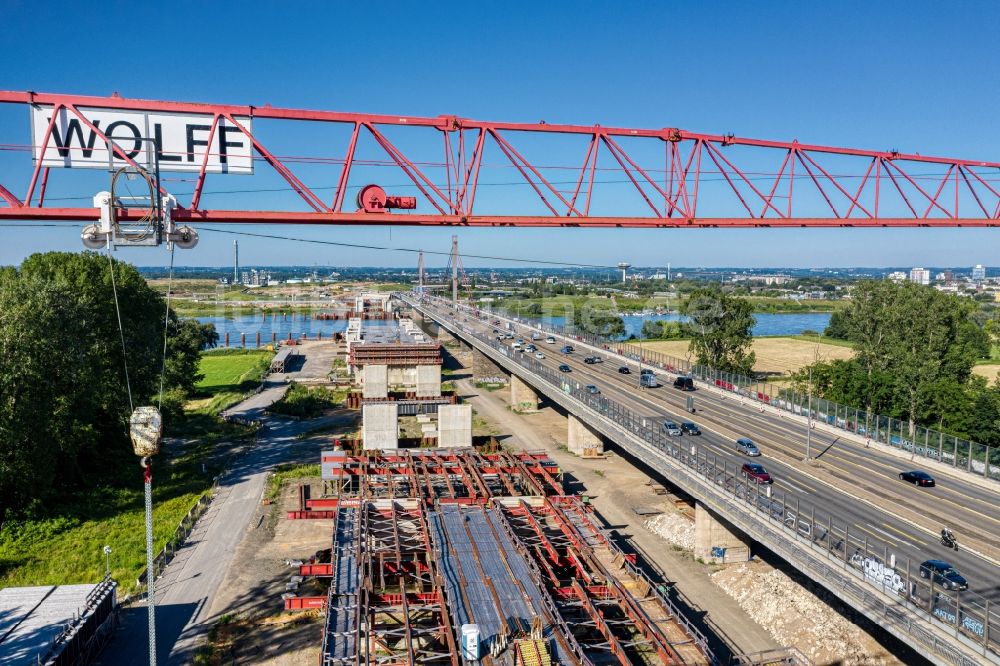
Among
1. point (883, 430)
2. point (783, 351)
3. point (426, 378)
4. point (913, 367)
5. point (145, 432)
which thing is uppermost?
point (145, 432)

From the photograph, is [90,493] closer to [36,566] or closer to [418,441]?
[36,566]

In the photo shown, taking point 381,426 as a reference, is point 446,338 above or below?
below

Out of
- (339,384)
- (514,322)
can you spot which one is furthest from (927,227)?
(514,322)

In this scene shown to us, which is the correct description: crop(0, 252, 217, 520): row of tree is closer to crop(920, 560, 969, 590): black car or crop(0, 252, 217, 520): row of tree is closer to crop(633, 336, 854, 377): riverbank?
crop(920, 560, 969, 590): black car

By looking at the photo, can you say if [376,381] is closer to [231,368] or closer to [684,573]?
[684,573]

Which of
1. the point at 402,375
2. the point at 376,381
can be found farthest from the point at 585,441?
the point at 376,381

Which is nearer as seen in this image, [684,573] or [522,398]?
[684,573]
